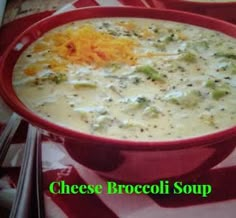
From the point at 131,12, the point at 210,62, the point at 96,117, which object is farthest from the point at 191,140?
the point at 131,12

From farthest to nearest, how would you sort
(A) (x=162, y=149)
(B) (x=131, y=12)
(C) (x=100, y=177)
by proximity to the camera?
(B) (x=131, y=12) < (C) (x=100, y=177) < (A) (x=162, y=149)

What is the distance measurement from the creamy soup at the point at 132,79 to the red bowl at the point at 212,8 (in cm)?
7

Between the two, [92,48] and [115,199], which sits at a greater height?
[92,48]

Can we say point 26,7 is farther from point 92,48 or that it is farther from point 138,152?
point 138,152

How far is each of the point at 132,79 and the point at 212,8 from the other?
12.3 inches

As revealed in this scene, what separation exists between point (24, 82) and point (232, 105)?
12.4 inches

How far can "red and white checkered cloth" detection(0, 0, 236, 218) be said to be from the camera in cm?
69

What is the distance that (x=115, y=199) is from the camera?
0.71 metres

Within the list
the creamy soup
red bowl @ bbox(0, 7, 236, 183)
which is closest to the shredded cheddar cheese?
the creamy soup

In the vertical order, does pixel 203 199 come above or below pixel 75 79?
below

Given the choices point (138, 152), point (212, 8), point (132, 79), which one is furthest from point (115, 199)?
point (212, 8)

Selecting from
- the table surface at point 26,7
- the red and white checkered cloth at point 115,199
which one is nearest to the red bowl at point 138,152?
the red and white checkered cloth at point 115,199

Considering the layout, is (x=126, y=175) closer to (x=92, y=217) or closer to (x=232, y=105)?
(x=92, y=217)

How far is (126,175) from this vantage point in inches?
27.8
